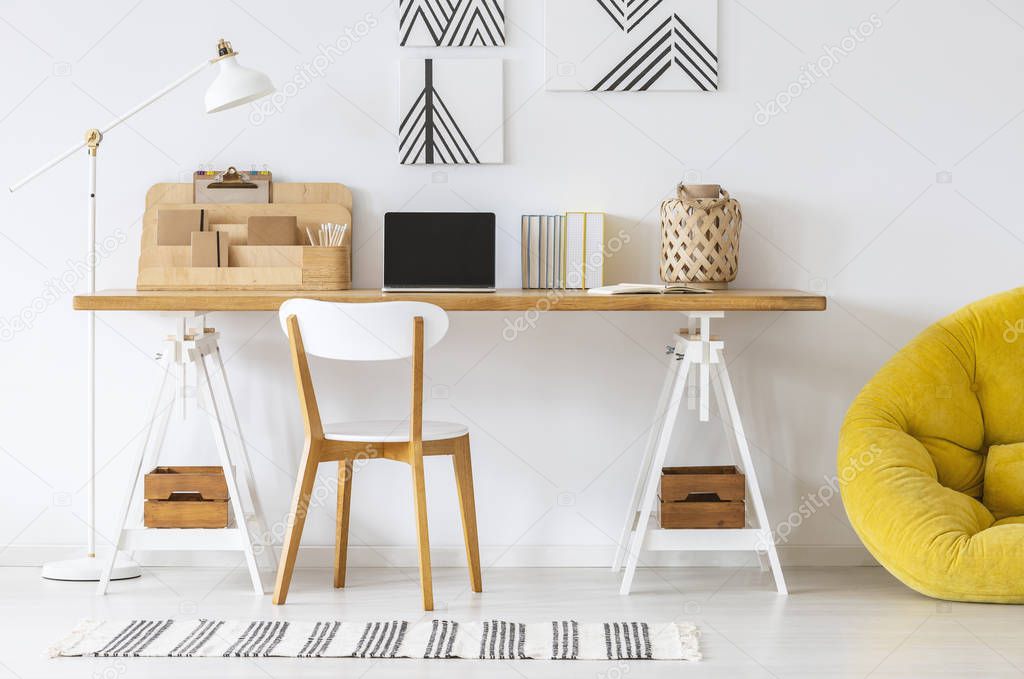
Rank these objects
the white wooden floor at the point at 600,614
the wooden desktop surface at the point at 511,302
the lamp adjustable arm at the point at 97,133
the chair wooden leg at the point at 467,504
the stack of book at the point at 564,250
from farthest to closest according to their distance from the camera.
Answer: the stack of book at the point at 564,250 < the lamp adjustable arm at the point at 97,133 < the chair wooden leg at the point at 467,504 < the wooden desktop surface at the point at 511,302 < the white wooden floor at the point at 600,614

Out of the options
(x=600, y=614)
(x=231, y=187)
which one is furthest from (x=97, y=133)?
(x=600, y=614)

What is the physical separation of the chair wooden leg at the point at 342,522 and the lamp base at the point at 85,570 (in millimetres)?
583

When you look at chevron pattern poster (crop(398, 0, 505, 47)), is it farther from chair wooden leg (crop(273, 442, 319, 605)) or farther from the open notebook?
chair wooden leg (crop(273, 442, 319, 605))

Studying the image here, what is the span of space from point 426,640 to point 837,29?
2048 mm

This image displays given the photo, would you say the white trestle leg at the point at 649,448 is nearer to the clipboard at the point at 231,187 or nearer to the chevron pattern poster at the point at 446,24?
the chevron pattern poster at the point at 446,24

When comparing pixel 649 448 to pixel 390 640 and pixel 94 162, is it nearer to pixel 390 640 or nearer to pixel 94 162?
pixel 390 640

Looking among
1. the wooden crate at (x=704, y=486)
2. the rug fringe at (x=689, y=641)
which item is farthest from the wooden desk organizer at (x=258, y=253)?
the rug fringe at (x=689, y=641)

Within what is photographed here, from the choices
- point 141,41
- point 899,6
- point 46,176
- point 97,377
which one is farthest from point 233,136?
point 899,6

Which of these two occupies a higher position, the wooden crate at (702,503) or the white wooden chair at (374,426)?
the white wooden chair at (374,426)

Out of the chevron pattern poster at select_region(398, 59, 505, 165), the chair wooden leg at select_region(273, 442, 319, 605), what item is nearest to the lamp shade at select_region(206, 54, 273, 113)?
the chevron pattern poster at select_region(398, 59, 505, 165)

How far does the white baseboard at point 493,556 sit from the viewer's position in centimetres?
298

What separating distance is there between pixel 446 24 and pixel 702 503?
1.53 m

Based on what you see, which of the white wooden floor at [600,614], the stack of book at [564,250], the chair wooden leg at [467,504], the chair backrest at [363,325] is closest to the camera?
the white wooden floor at [600,614]

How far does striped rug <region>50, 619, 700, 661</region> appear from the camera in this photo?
2.19m
